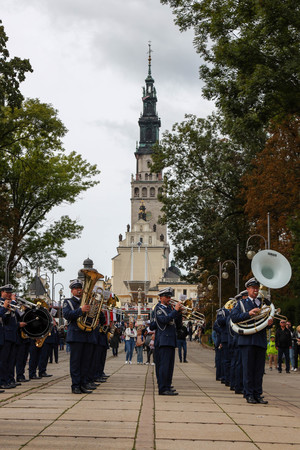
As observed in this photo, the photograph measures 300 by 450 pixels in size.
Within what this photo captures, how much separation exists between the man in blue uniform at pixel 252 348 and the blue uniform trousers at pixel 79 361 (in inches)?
118

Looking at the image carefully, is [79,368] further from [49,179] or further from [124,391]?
[49,179]

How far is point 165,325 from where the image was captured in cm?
1435

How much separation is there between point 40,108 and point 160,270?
135m

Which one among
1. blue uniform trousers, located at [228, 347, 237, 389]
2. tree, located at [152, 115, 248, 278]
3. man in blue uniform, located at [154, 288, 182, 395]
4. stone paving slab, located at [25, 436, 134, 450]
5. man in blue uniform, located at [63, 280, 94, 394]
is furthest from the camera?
tree, located at [152, 115, 248, 278]

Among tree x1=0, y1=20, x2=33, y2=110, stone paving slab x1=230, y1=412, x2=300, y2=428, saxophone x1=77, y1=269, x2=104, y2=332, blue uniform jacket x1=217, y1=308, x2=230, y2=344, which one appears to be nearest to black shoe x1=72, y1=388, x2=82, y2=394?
saxophone x1=77, y1=269, x2=104, y2=332

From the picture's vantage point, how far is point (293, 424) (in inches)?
376

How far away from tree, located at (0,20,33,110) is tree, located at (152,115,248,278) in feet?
61.0

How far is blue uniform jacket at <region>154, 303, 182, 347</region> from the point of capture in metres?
14.2

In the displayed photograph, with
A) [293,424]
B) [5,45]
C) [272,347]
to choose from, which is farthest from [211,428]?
[5,45]

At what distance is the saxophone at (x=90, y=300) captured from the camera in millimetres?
13461

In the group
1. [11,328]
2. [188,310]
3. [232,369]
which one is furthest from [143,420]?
[11,328]

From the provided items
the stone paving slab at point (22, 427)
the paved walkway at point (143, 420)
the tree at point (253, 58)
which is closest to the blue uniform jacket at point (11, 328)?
the paved walkway at point (143, 420)

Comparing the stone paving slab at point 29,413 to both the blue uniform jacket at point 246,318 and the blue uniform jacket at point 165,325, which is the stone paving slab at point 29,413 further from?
the blue uniform jacket at point 165,325

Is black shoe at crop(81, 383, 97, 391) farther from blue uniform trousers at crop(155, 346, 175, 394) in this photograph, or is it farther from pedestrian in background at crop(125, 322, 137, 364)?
pedestrian in background at crop(125, 322, 137, 364)
